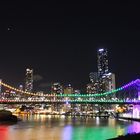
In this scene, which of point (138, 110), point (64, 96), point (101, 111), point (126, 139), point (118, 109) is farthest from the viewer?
point (101, 111)

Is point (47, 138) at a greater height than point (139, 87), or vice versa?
point (139, 87)

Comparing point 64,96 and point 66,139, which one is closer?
point 66,139

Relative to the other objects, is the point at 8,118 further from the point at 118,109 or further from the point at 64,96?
the point at 118,109

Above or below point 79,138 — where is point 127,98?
above

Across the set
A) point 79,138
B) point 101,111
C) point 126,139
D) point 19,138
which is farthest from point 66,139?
point 101,111

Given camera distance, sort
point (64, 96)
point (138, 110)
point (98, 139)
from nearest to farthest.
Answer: point (98, 139) < point (138, 110) < point (64, 96)

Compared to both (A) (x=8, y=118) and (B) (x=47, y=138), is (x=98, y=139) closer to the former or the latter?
(B) (x=47, y=138)

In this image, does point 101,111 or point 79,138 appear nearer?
point 79,138

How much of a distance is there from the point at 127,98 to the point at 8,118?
110ft

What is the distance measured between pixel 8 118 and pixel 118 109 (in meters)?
68.6

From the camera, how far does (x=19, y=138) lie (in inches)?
2211

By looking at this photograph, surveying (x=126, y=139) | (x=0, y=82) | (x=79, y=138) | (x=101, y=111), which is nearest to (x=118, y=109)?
(x=101, y=111)

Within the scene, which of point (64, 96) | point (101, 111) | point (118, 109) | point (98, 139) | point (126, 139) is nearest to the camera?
point (126, 139)

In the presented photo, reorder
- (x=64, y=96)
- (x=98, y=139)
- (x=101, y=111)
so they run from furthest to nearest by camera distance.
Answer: (x=101, y=111) → (x=64, y=96) → (x=98, y=139)
